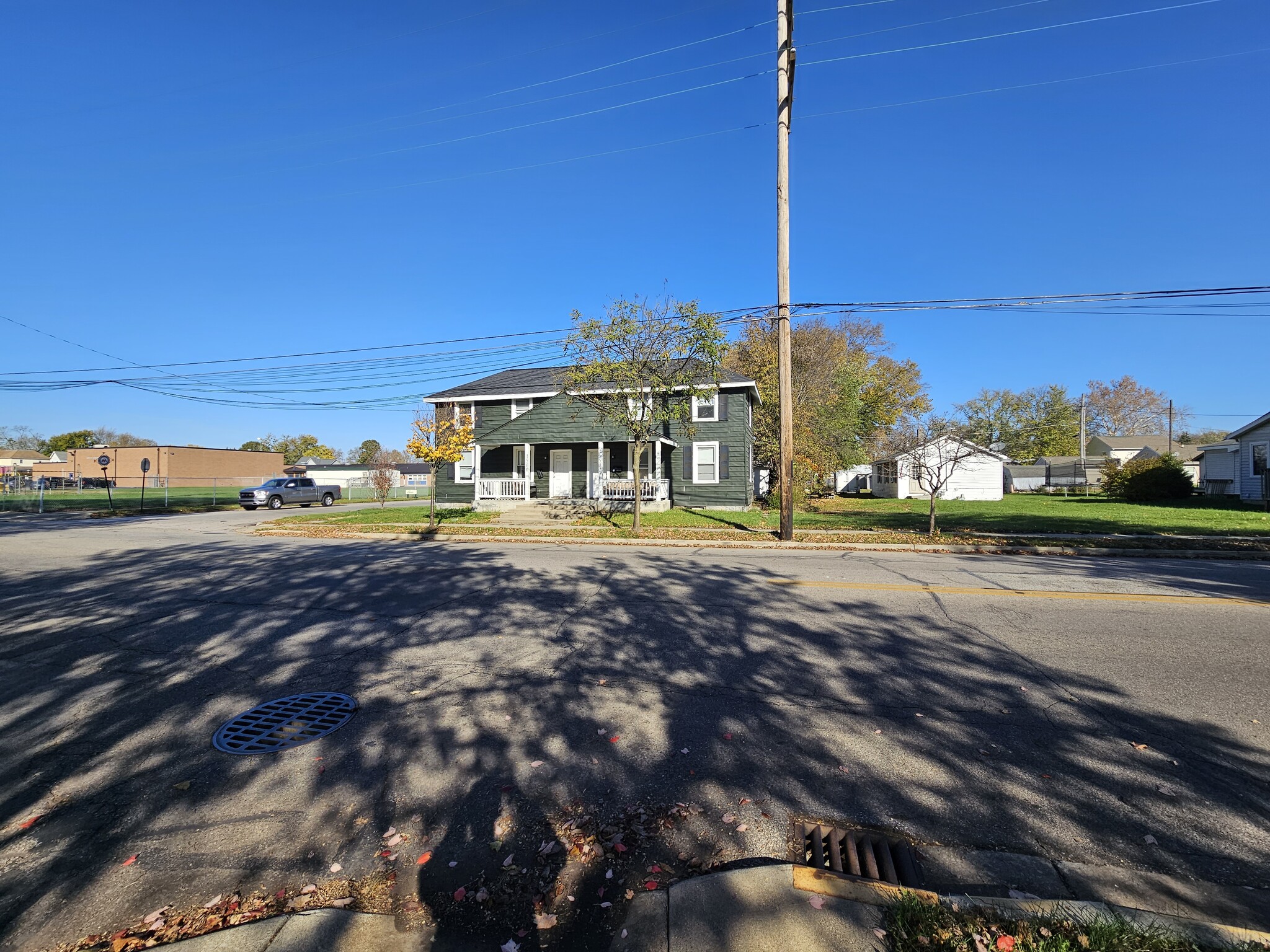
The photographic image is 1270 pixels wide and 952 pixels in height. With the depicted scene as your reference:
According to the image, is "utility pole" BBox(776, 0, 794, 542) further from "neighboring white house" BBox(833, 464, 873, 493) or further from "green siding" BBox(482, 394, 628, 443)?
"neighboring white house" BBox(833, 464, 873, 493)

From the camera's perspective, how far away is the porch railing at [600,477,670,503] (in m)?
23.0

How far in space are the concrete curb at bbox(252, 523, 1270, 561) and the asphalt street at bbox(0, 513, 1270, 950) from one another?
4.43m

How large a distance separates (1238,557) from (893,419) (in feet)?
134

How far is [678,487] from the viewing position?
25.0 meters

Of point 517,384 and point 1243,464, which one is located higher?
point 517,384

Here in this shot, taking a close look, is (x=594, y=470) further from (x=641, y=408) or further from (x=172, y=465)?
(x=172, y=465)

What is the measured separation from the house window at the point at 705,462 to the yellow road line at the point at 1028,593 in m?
15.9

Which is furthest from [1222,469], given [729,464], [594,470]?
[594,470]

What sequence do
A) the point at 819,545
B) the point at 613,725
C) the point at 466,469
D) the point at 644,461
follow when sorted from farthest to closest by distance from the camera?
the point at 466,469, the point at 644,461, the point at 819,545, the point at 613,725

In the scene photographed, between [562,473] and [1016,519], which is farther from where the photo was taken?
[562,473]

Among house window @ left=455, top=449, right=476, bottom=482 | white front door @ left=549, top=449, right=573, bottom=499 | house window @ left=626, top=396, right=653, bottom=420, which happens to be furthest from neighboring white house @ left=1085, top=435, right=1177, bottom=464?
house window @ left=455, top=449, right=476, bottom=482

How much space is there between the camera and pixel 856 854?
2.71 m

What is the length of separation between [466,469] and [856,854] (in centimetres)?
2570

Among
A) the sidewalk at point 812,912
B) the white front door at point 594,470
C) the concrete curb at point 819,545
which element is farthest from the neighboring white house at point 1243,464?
the sidewalk at point 812,912
